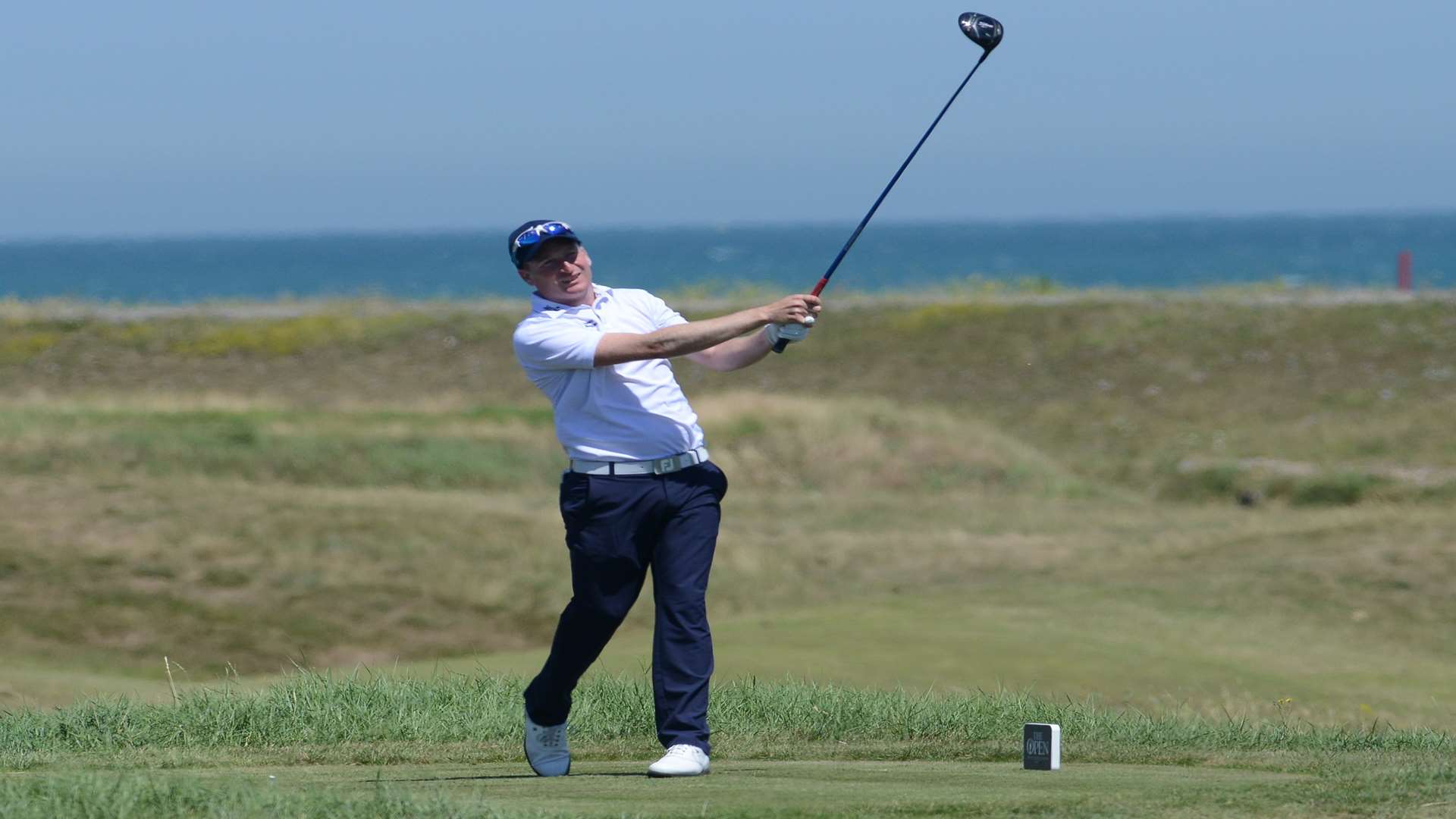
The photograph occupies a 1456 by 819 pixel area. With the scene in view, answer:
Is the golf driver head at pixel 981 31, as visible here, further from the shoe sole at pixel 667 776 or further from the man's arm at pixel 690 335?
Result: the shoe sole at pixel 667 776

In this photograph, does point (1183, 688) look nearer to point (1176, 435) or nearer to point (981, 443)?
point (981, 443)

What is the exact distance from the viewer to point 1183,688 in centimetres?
1235

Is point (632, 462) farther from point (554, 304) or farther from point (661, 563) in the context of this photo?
point (554, 304)

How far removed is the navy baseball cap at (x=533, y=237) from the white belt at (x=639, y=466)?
71 cm

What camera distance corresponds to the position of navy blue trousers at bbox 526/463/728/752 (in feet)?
A: 20.7

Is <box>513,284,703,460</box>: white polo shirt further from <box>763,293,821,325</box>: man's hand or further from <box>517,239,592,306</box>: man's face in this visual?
<box>763,293,821,325</box>: man's hand

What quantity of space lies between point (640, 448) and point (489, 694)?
290cm

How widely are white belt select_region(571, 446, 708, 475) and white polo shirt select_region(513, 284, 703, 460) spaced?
0.02m

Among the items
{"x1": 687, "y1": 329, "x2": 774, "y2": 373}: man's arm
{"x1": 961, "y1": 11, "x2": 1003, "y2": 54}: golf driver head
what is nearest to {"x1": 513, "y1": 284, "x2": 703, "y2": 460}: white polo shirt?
{"x1": 687, "y1": 329, "x2": 774, "y2": 373}: man's arm

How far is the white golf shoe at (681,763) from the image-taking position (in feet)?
20.5

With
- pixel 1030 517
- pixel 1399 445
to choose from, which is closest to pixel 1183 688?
pixel 1030 517

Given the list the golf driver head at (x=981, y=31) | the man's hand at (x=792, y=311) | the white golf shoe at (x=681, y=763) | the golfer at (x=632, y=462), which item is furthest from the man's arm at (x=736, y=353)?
the golf driver head at (x=981, y=31)

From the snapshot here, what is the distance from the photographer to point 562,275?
6508 mm

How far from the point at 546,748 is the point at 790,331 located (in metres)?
1.74
